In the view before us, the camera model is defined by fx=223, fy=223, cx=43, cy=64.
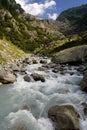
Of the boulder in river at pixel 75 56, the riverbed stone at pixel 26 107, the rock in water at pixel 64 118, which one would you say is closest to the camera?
the rock in water at pixel 64 118

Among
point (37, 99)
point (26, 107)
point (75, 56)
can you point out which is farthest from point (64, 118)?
point (75, 56)

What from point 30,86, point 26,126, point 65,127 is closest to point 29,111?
point 26,126

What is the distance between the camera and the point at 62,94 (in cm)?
3372

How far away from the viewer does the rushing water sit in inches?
988

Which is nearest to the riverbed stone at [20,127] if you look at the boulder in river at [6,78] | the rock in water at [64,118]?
the rock in water at [64,118]

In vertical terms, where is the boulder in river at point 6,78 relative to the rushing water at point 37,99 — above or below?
above

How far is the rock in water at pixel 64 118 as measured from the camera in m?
23.1

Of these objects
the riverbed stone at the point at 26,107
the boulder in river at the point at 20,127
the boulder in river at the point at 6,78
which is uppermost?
the boulder in river at the point at 6,78

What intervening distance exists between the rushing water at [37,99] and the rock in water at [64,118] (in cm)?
75

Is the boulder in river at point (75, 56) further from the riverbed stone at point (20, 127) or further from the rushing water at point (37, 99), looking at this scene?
the riverbed stone at point (20, 127)

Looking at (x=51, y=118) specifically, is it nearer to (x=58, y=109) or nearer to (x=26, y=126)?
(x=58, y=109)

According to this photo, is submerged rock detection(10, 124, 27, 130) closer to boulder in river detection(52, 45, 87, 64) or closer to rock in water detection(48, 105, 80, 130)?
rock in water detection(48, 105, 80, 130)

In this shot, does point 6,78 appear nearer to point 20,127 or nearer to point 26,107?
point 26,107

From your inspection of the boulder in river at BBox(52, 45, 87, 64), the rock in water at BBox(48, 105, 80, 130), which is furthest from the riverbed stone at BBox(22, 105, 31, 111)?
the boulder in river at BBox(52, 45, 87, 64)
